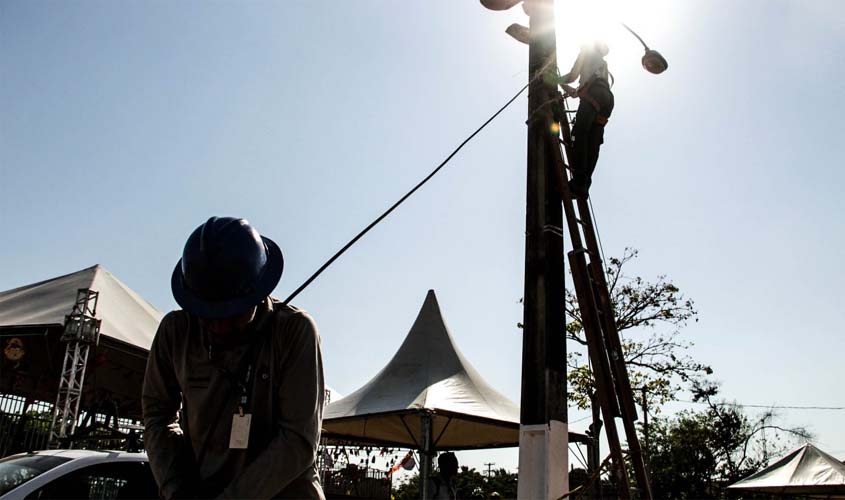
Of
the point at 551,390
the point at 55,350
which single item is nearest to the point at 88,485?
the point at 551,390

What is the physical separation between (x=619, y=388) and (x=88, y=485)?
391 cm

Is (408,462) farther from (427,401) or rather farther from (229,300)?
(229,300)

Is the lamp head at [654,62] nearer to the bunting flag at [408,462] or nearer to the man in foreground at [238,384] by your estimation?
the man in foreground at [238,384]

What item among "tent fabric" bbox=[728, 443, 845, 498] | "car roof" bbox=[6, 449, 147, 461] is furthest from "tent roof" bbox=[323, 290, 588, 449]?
"tent fabric" bbox=[728, 443, 845, 498]

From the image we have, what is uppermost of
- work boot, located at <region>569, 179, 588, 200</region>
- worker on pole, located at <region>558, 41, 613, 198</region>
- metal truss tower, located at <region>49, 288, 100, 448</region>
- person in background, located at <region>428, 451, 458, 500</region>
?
worker on pole, located at <region>558, 41, 613, 198</region>

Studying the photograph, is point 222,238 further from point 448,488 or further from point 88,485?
point 448,488

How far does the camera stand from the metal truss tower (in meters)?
9.41

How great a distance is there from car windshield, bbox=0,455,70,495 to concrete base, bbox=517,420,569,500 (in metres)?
3.43

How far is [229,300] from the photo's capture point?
5.61 feet

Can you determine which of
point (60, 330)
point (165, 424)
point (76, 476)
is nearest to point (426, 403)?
point (76, 476)

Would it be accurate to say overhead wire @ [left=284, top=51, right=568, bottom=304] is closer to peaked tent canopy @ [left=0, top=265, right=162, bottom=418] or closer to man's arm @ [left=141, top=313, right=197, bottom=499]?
man's arm @ [left=141, top=313, right=197, bottom=499]

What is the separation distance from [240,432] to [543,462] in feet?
8.10

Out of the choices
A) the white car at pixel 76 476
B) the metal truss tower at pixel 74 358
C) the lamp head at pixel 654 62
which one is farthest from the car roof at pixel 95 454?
the lamp head at pixel 654 62

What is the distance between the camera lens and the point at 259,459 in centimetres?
164
